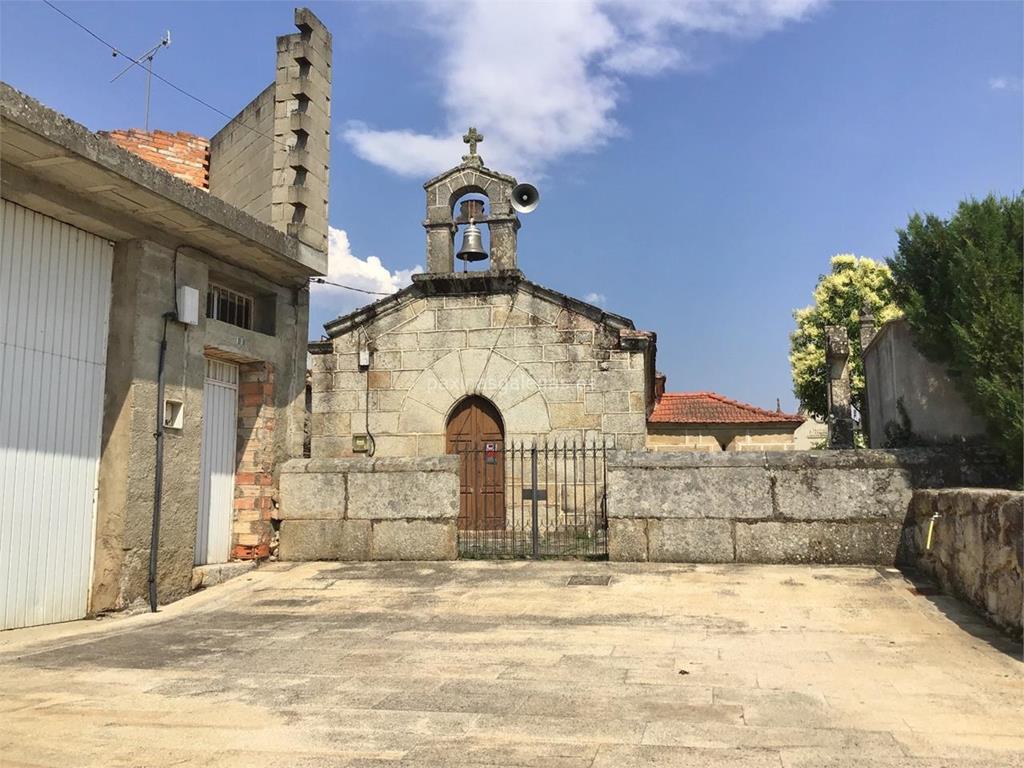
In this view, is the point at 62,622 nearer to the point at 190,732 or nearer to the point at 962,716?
the point at 190,732

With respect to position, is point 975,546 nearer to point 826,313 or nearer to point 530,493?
point 530,493

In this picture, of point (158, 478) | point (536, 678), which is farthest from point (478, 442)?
point (536, 678)

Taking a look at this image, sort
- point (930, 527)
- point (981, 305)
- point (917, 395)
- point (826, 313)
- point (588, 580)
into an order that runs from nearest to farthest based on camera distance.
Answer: point (981, 305), point (930, 527), point (588, 580), point (917, 395), point (826, 313)

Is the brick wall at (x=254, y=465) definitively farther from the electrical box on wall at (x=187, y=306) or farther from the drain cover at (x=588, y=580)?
the drain cover at (x=588, y=580)

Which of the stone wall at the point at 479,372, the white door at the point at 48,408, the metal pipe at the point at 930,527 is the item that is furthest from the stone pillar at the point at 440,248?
the metal pipe at the point at 930,527

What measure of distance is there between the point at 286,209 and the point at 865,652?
26.0 ft

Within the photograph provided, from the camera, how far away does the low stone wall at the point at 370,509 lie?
29.1ft

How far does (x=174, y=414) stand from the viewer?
25.5ft

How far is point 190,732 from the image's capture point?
3848 millimetres

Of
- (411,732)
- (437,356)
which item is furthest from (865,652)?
(437,356)

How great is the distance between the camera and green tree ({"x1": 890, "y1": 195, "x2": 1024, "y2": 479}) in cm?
661

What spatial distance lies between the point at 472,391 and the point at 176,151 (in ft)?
18.5

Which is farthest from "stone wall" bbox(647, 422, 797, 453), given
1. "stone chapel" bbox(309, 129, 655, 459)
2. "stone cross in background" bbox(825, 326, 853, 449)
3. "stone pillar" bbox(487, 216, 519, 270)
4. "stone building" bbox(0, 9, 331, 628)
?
"stone building" bbox(0, 9, 331, 628)

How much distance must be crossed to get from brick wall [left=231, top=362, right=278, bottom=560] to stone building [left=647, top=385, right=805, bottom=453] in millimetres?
9058
